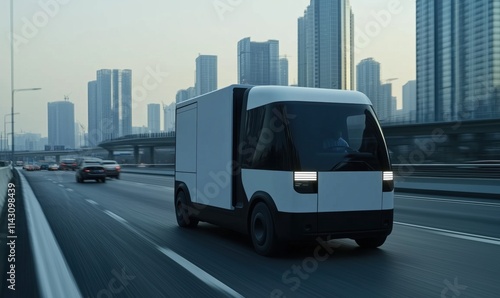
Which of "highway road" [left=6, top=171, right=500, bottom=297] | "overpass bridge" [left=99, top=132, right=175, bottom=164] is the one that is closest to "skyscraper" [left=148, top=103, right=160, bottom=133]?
"overpass bridge" [left=99, top=132, right=175, bottom=164]

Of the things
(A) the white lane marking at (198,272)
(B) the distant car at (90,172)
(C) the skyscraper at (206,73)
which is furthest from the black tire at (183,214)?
(B) the distant car at (90,172)

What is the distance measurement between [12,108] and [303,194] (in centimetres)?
5719

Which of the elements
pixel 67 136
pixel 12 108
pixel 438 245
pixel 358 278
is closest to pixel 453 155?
pixel 438 245

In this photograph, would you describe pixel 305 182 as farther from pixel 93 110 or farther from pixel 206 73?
pixel 93 110

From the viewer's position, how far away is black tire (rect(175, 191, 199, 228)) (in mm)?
10555

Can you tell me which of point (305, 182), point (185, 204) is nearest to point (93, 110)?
point (185, 204)

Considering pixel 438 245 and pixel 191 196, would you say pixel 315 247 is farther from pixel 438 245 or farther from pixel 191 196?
A: pixel 191 196

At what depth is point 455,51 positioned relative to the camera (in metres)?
65.7

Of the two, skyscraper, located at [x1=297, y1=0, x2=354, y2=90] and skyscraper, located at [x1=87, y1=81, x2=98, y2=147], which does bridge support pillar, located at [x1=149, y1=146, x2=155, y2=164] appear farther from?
skyscraper, located at [x1=297, y1=0, x2=354, y2=90]

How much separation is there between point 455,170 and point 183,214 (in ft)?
64.0

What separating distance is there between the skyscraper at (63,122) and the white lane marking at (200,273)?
68.9 metres

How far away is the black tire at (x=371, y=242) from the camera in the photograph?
7.76m

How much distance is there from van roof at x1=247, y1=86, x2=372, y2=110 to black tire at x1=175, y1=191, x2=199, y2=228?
12.2 ft

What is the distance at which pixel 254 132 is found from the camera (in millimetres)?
7688
